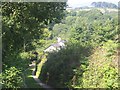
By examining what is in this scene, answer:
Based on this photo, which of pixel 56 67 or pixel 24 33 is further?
pixel 56 67

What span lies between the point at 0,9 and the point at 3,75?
2523mm

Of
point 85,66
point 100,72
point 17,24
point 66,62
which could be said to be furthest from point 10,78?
point 66,62

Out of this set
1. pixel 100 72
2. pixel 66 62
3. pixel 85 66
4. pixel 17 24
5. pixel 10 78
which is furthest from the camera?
pixel 66 62

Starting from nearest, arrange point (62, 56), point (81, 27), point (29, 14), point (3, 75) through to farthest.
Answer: point (3, 75)
point (29, 14)
point (62, 56)
point (81, 27)

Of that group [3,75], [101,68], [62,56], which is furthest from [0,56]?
[62,56]

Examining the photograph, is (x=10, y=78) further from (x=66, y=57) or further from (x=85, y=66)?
(x=66, y=57)

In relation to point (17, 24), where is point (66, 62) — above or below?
below

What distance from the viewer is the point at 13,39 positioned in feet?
42.8

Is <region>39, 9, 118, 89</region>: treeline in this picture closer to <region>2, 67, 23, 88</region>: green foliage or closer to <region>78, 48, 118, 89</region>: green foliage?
<region>78, 48, 118, 89</region>: green foliage

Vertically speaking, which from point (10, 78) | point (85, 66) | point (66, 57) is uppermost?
point (66, 57)

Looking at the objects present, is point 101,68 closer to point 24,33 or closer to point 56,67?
point 24,33

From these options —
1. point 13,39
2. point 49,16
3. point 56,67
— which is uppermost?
point 49,16

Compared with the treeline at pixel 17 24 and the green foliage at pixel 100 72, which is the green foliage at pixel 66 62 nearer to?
the green foliage at pixel 100 72

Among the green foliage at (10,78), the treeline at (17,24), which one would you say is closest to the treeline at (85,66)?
the treeline at (17,24)
